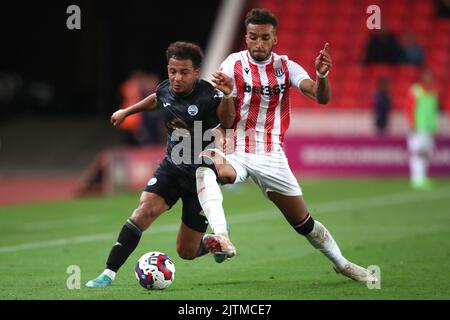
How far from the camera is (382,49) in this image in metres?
25.7

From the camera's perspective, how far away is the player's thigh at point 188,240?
9367 millimetres

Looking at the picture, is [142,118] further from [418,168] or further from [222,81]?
[222,81]

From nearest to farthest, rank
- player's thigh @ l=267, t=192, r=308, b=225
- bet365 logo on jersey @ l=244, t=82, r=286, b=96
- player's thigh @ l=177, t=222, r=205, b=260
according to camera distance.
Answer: player's thigh @ l=267, t=192, r=308, b=225
bet365 logo on jersey @ l=244, t=82, r=286, b=96
player's thigh @ l=177, t=222, r=205, b=260

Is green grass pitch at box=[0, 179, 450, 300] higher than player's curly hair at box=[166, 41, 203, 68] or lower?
lower

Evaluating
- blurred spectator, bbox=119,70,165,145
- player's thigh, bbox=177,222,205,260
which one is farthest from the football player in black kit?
blurred spectator, bbox=119,70,165,145

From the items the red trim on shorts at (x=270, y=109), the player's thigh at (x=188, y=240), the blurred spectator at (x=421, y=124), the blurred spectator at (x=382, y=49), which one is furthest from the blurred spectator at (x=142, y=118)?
the red trim on shorts at (x=270, y=109)

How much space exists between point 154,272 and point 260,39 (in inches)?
84.7

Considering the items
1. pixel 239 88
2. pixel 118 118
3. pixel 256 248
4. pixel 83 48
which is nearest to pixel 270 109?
pixel 239 88

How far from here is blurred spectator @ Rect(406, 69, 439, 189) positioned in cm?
2108

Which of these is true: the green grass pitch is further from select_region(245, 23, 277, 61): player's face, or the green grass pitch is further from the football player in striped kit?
select_region(245, 23, 277, 61): player's face

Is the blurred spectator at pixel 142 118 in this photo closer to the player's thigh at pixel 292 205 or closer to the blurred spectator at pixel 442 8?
the blurred spectator at pixel 442 8

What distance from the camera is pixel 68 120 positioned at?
102ft

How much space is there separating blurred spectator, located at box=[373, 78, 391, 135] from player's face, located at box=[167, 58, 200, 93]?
48.8 ft

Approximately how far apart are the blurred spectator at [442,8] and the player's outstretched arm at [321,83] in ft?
65.0
